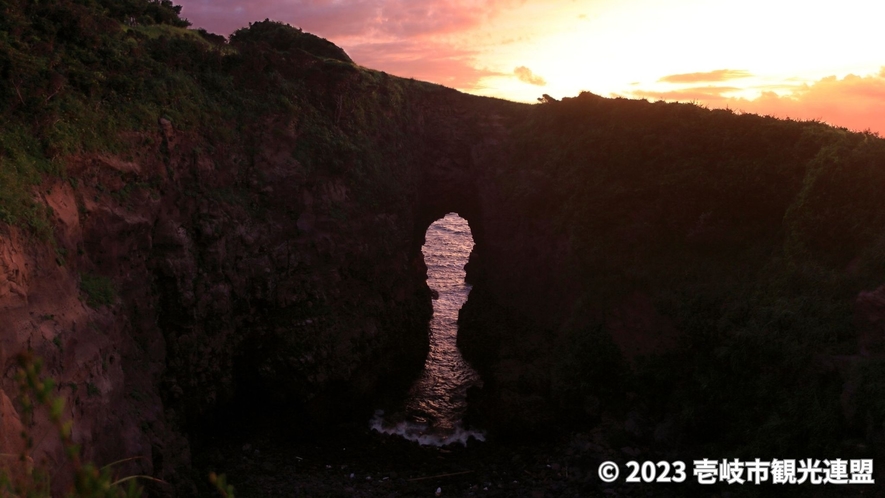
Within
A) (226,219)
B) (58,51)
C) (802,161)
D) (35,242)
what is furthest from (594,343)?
(58,51)

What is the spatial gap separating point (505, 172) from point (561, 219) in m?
6.54

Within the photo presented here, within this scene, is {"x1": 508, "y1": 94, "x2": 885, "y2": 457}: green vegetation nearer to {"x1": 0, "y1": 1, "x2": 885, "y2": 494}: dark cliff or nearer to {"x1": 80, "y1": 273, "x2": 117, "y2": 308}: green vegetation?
{"x1": 0, "y1": 1, "x2": 885, "y2": 494}: dark cliff

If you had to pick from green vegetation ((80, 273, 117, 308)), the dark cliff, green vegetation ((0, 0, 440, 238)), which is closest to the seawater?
the dark cliff

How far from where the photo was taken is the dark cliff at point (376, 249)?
53.7ft

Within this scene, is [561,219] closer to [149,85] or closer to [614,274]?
[614,274]

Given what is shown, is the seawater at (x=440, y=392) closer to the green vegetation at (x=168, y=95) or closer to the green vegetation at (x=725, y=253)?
the green vegetation at (x=725, y=253)

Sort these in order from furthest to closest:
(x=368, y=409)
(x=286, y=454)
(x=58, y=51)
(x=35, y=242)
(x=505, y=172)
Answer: (x=505, y=172)
(x=368, y=409)
(x=286, y=454)
(x=58, y=51)
(x=35, y=242)

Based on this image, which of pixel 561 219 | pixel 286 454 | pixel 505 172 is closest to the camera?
pixel 286 454

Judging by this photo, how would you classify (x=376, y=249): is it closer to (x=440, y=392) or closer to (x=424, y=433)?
(x=440, y=392)

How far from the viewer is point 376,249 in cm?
3172

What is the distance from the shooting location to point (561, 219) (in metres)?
30.9

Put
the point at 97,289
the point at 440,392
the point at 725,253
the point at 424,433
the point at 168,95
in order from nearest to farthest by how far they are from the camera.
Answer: the point at 97,289 → the point at 168,95 → the point at 725,253 → the point at 424,433 → the point at 440,392

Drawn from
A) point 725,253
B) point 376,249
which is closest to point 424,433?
point 376,249

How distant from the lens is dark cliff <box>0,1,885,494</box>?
16375 millimetres
